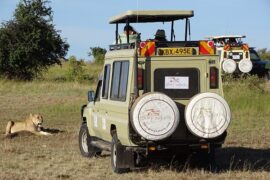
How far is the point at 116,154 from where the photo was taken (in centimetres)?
1030

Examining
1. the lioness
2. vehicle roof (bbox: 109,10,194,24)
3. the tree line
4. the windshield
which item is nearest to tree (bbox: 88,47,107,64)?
the tree line

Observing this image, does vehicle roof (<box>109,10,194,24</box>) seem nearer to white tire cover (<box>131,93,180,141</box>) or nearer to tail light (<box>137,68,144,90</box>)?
tail light (<box>137,68,144,90</box>)

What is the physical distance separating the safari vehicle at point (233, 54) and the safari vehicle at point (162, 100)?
56.5 ft

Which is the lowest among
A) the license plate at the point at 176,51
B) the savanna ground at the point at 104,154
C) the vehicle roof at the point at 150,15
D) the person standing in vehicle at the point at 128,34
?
the savanna ground at the point at 104,154

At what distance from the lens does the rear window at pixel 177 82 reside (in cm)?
1018

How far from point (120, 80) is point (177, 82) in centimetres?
95

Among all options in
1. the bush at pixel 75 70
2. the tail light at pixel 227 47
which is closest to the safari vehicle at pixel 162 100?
the tail light at pixel 227 47

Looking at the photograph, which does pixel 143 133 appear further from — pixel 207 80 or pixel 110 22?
pixel 110 22

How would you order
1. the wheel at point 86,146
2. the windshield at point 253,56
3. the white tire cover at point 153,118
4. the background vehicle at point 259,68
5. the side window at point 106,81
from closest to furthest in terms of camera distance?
the white tire cover at point 153,118 → the side window at point 106,81 → the wheel at point 86,146 → the background vehicle at point 259,68 → the windshield at point 253,56

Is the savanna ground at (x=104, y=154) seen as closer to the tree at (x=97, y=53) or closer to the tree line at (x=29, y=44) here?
the tree line at (x=29, y=44)

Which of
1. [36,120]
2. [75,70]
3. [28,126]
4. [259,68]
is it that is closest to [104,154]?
[36,120]

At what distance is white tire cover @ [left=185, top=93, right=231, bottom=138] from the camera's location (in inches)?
380

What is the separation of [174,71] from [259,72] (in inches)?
1025

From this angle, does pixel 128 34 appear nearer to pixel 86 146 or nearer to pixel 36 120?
pixel 86 146
